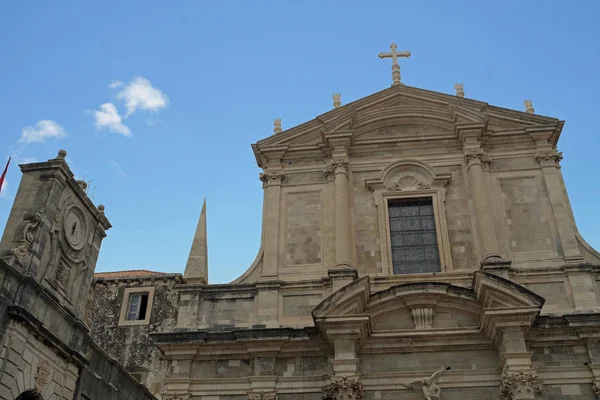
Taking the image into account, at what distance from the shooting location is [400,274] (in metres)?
15.0

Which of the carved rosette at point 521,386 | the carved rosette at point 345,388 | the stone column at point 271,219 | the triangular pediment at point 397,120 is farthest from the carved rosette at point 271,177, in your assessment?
the carved rosette at point 521,386

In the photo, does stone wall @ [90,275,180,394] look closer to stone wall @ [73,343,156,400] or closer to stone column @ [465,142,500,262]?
stone wall @ [73,343,156,400]

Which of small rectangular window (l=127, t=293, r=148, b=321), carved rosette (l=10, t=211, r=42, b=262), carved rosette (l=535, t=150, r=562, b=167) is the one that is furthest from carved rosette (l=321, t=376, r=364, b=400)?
small rectangular window (l=127, t=293, r=148, b=321)

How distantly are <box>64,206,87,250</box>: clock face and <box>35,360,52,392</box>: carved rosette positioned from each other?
7.70 feet

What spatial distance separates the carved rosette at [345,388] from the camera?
12.7 meters

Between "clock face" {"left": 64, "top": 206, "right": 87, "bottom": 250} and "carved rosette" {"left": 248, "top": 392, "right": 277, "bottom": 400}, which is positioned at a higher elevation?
"clock face" {"left": 64, "top": 206, "right": 87, "bottom": 250}

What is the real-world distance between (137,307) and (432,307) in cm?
1242

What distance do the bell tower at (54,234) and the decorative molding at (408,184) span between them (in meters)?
7.23

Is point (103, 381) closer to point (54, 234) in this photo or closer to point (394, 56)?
point (54, 234)

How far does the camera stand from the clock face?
1209 centimetres

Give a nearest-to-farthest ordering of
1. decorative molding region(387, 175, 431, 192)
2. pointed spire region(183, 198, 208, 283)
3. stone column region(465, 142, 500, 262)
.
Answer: stone column region(465, 142, 500, 262), pointed spire region(183, 198, 208, 283), decorative molding region(387, 175, 431, 192)

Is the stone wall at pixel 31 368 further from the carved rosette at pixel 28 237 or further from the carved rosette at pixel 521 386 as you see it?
the carved rosette at pixel 521 386

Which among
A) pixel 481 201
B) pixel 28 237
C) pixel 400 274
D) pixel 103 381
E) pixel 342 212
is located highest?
pixel 481 201

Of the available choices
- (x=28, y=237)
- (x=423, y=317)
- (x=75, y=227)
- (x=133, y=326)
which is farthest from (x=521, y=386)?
(x=133, y=326)
